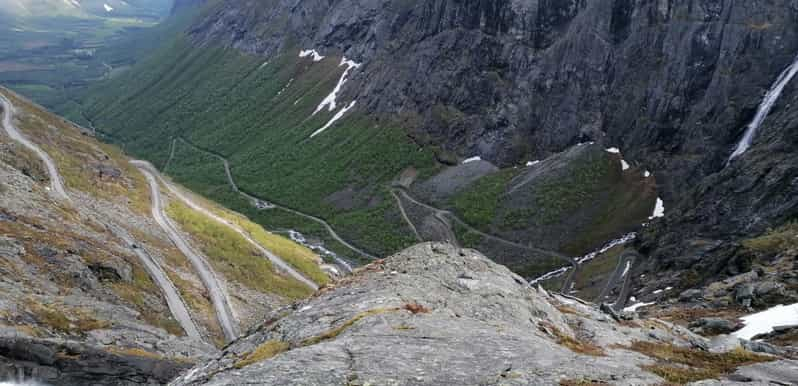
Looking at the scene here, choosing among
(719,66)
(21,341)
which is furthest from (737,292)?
(719,66)

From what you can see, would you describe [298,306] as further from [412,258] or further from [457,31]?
[457,31]

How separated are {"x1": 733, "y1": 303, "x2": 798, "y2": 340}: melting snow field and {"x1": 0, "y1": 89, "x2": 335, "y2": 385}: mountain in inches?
1219

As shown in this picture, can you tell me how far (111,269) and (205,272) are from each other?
1283 cm

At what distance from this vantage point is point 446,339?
2473cm

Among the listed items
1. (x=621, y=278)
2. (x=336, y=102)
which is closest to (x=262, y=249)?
(x=621, y=278)

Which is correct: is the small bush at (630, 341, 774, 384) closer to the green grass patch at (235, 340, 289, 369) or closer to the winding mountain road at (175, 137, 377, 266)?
the green grass patch at (235, 340, 289, 369)

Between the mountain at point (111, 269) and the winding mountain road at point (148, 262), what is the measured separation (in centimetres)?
17

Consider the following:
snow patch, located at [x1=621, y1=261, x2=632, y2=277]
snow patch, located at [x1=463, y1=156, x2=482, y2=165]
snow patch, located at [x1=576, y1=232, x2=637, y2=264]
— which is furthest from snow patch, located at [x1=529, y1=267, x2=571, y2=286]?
snow patch, located at [x1=463, y1=156, x2=482, y2=165]

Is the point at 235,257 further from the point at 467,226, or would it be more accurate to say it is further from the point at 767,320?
the point at 767,320

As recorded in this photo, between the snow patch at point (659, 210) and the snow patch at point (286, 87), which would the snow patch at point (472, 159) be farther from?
the snow patch at point (286, 87)

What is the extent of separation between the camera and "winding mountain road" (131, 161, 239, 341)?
55969 millimetres

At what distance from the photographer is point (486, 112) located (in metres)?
134

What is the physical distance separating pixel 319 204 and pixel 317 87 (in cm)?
5459

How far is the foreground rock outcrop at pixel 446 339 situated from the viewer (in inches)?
834
